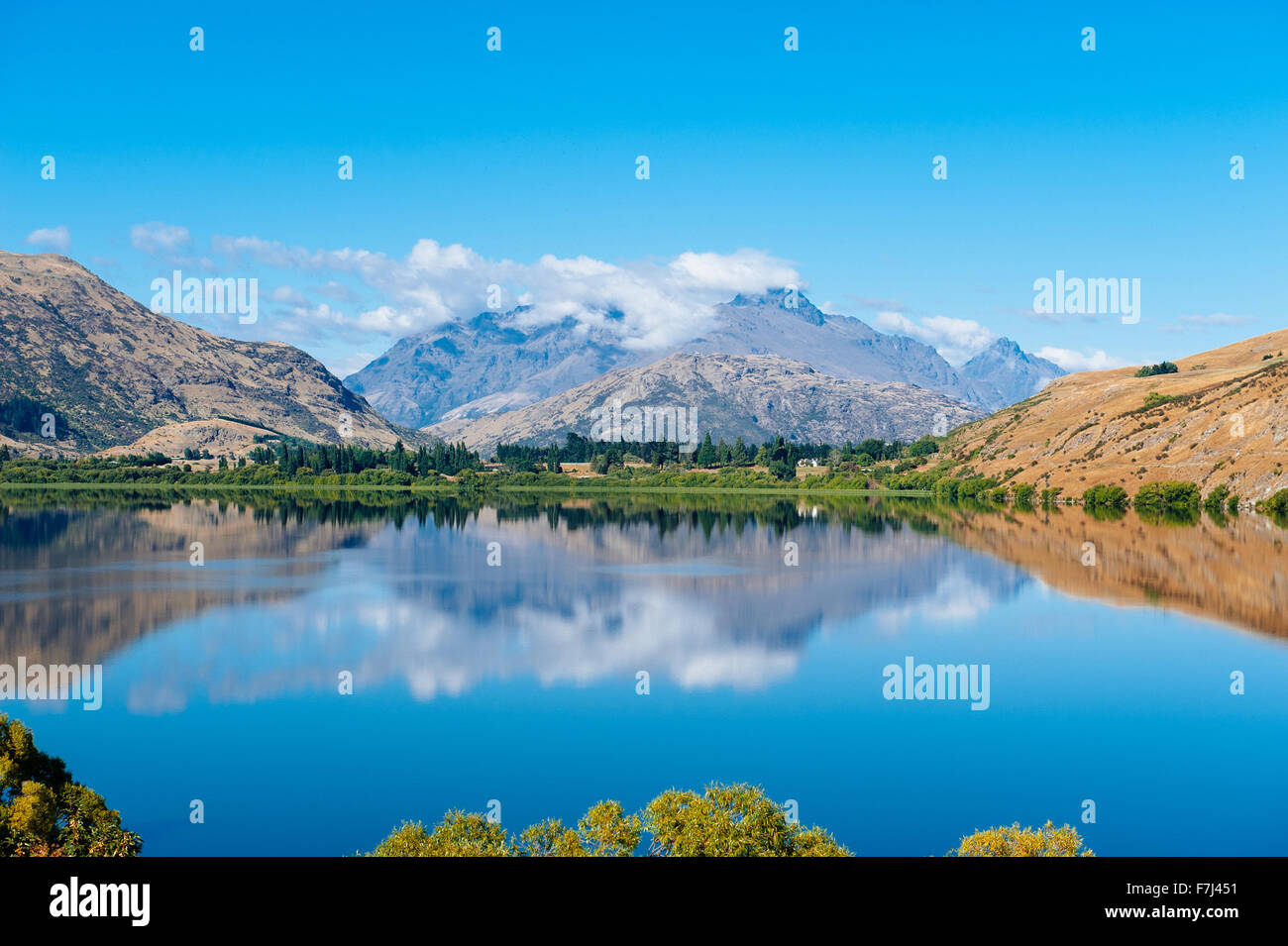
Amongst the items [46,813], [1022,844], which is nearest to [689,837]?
[1022,844]

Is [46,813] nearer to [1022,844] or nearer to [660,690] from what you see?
[1022,844]

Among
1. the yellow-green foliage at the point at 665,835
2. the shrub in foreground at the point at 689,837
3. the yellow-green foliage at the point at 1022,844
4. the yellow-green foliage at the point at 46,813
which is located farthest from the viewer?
the yellow-green foliage at the point at 46,813

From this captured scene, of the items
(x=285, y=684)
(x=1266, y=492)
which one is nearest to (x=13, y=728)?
(x=285, y=684)

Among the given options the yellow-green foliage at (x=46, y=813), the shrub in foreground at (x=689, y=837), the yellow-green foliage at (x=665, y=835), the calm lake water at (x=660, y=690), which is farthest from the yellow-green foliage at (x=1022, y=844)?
the yellow-green foliage at (x=46, y=813)

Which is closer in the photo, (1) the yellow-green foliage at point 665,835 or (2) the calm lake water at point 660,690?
(1) the yellow-green foliage at point 665,835

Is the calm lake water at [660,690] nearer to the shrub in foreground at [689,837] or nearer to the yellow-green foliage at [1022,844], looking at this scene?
the shrub in foreground at [689,837]
